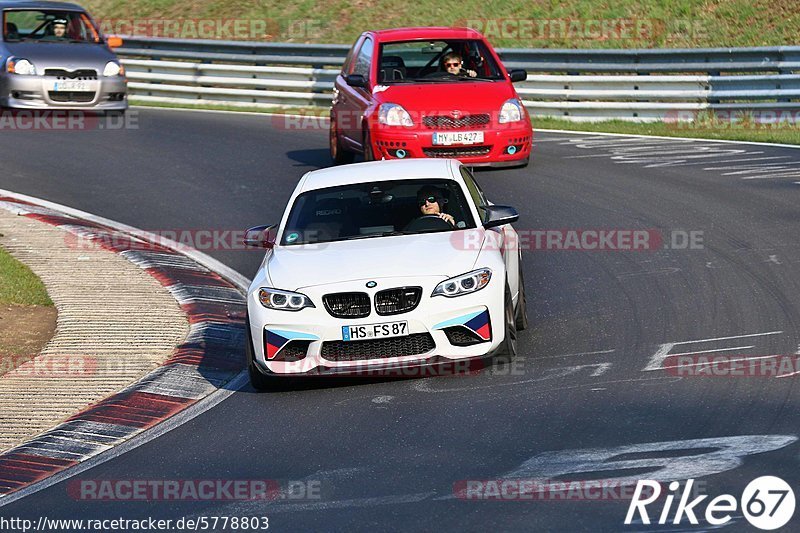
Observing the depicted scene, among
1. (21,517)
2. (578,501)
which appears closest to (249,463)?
(21,517)

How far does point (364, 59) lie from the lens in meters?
18.1

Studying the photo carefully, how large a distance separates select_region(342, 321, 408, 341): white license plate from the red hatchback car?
7553mm

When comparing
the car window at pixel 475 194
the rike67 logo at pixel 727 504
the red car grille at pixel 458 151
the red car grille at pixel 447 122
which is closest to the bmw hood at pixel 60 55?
the red car grille at pixel 447 122

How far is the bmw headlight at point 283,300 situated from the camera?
9336 millimetres

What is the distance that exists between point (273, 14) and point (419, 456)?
1050 inches

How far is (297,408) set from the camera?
9.06 m

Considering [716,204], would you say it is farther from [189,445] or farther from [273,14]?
[273,14]

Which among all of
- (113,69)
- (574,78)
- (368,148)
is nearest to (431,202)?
(368,148)

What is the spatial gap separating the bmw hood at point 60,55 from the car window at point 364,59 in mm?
5369

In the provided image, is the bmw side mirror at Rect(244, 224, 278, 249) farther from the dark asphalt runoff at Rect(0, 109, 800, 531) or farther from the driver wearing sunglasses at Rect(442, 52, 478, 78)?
the driver wearing sunglasses at Rect(442, 52, 478, 78)

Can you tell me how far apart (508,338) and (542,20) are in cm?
2076

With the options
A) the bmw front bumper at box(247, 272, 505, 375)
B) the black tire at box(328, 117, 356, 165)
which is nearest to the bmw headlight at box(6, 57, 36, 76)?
the black tire at box(328, 117, 356, 165)

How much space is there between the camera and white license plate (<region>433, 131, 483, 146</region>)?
54.2 feet

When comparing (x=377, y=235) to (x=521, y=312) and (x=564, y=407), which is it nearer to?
(x=521, y=312)
